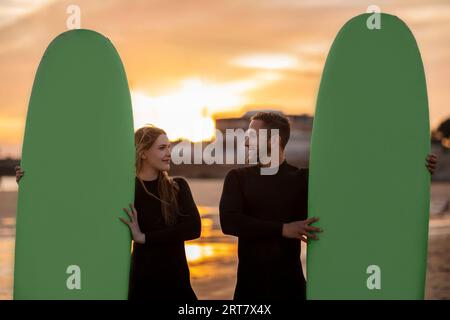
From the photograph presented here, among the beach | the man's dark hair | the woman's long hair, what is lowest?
the beach

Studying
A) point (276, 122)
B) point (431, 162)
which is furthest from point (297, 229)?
point (431, 162)

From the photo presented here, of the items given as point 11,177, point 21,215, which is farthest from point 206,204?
point 11,177

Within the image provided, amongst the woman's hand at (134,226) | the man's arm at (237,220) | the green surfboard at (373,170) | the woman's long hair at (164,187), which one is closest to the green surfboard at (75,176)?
the woman's hand at (134,226)

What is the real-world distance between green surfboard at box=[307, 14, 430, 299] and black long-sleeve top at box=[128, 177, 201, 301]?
2.38 ft

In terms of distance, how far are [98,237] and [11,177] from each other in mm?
53646

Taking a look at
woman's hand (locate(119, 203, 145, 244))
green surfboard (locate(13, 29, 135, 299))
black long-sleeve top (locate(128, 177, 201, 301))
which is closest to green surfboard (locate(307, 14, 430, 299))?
black long-sleeve top (locate(128, 177, 201, 301))

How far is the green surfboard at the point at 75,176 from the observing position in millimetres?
3561

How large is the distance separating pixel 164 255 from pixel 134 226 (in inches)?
9.1

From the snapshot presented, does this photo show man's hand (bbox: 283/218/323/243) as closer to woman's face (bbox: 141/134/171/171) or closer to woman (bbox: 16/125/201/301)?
woman (bbox: 16/125/201/301)

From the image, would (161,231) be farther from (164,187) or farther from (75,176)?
(75,176)

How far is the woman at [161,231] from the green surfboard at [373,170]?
2.41 feet

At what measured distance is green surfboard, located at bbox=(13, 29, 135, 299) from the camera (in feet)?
11.7

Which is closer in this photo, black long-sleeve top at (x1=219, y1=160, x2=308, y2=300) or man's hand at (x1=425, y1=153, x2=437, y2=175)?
black long-sleeve top at (x1=219, y1=160, x2=308, y2=300)
